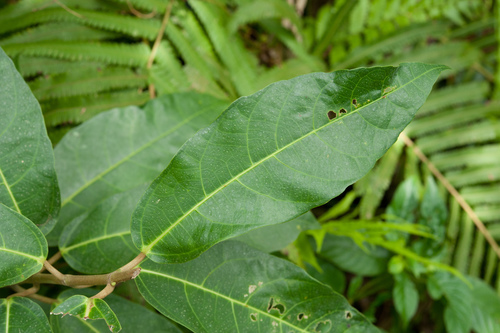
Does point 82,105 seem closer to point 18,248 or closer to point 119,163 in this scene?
point 119,163

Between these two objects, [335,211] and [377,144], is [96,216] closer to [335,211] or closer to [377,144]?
[377,144]

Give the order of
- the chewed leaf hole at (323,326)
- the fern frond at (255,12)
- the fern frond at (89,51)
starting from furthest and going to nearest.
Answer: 1. the fern frond at (255,12)
2. the fern frond at (89,51)
3. the chewed leaf hole at (323,326)

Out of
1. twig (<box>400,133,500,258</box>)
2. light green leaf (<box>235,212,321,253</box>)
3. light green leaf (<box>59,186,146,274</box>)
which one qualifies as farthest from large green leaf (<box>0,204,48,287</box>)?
twig (<box>400,133,500,258</box>)

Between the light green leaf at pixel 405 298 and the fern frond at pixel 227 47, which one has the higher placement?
the fern frond at pixel 227 47

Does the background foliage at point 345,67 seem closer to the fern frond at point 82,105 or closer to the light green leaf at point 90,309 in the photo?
the fern frond at point 82,105

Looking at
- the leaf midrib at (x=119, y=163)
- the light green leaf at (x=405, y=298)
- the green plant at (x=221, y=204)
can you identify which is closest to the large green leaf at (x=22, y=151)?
the green plant at (x=221, y=204)

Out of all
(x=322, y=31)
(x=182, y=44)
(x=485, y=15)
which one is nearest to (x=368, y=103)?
(x=182, y=44)

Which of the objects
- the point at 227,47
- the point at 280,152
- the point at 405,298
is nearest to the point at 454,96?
the point at 405,298
